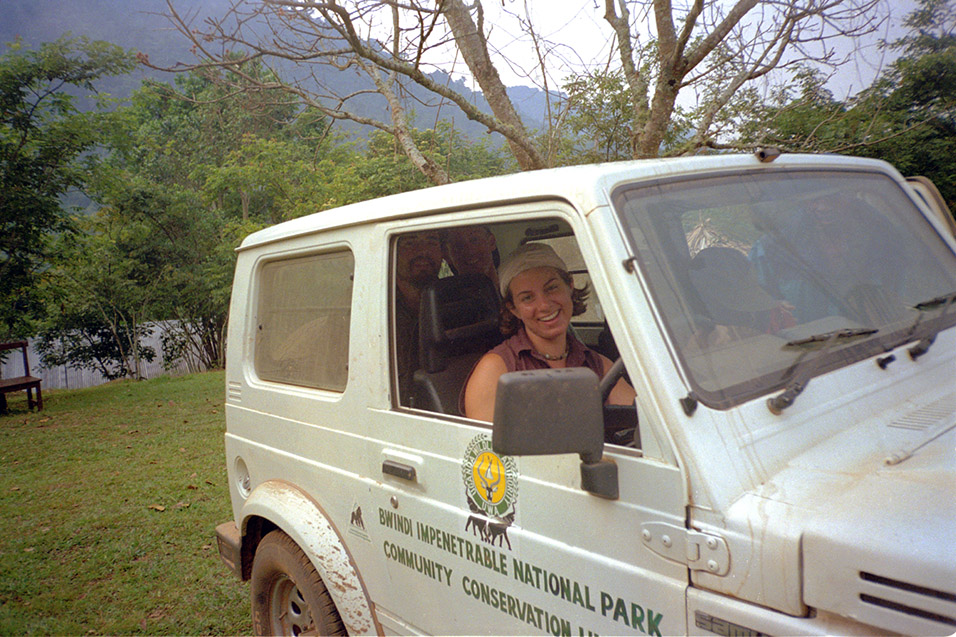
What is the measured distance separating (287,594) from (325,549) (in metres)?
0.58

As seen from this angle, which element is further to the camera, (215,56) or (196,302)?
(196,302)

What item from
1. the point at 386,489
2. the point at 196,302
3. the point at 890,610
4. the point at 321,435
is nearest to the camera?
the point at 890,610

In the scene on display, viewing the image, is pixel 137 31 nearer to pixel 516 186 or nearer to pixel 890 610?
pixel 516 186

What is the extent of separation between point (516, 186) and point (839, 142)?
5734 mm

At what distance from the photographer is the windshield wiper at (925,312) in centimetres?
191

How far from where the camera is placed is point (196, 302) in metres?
18.9

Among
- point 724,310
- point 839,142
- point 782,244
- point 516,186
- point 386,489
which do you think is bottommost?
point 386,489

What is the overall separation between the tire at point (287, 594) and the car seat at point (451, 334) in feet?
2.56

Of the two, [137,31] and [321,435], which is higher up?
[137,31]

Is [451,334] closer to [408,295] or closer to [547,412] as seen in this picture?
[408,295]

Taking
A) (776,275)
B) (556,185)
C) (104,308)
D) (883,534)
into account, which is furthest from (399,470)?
(104,308)

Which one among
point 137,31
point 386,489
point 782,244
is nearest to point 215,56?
point 137,31

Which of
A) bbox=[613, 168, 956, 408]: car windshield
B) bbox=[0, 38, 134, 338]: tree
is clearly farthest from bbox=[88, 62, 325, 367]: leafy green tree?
bbox=[613, 168, 956, 408]: car windshield

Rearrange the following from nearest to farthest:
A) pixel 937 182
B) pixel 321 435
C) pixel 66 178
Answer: pixel 321 435
pixel 937 182
pixel 66 178
